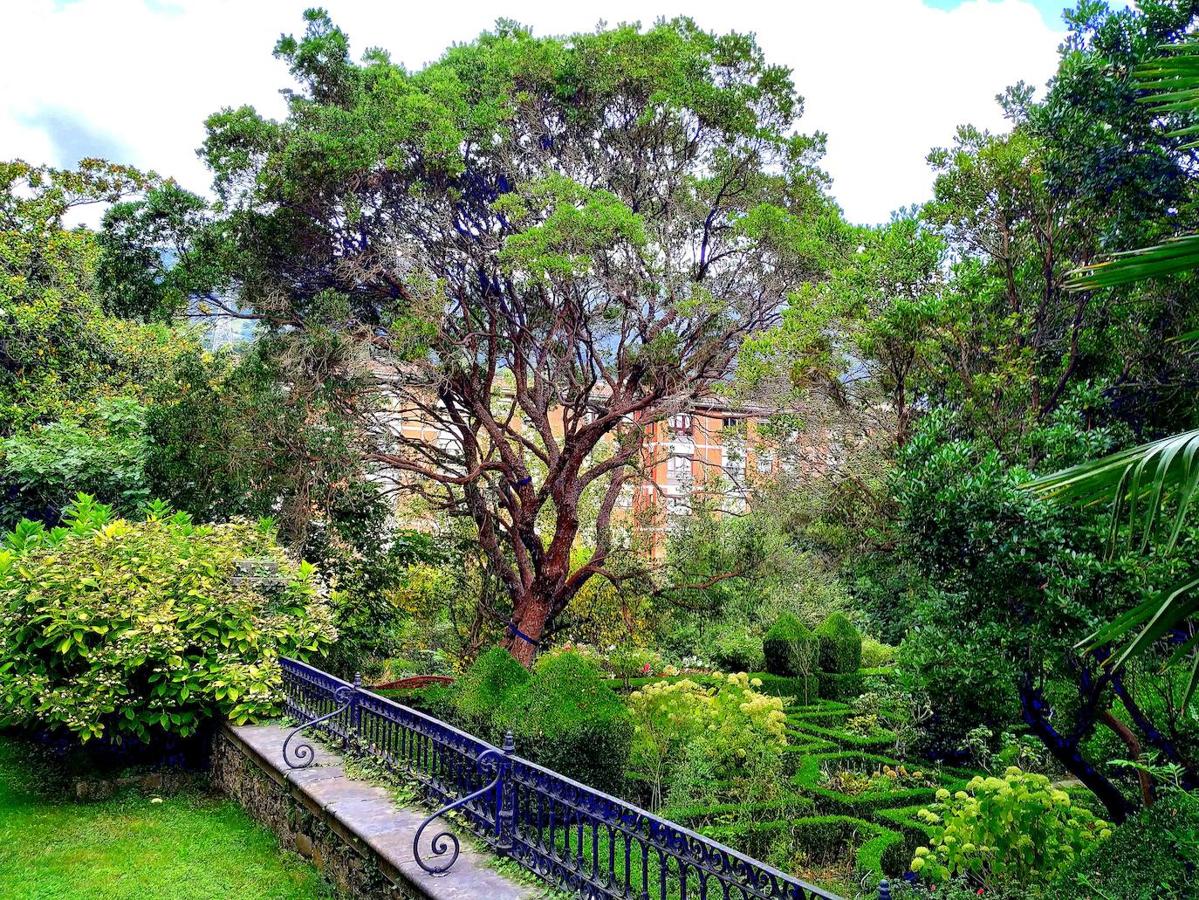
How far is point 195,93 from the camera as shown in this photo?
37.0 feet

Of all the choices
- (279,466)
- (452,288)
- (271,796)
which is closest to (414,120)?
(452,288)

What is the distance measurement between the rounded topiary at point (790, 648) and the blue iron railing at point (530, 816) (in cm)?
833

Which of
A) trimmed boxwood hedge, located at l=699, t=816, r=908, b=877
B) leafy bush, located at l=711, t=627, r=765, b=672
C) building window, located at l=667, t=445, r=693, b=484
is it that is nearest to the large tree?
building window, located at l=667, t=445, r=693, b=484

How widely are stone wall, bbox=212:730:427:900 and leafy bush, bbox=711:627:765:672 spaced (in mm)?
10749

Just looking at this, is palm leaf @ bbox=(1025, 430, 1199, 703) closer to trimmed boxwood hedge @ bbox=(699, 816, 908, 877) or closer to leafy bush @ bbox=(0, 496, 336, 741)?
trimmed boxwood hedge @ bbox=(699, 816, 908, 877)

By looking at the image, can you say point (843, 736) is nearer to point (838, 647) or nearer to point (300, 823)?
point (838, 647)

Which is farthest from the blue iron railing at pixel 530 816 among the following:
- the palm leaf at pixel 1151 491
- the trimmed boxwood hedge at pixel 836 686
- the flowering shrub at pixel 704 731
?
the trimmed boxwood hedge at pixel 836 686

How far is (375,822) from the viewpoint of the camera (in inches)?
185

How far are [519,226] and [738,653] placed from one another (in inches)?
360

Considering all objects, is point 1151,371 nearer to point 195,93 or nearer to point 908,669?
point 908,669

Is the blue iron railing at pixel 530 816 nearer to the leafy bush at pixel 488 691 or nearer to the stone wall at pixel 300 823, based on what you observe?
the stone wall at pixel 300 823

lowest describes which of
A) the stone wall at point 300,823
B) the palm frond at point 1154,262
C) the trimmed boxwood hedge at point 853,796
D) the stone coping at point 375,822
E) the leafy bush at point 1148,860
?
the trimmed boxwood hedge at point 853,796

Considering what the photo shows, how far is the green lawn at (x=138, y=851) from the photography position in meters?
5.03

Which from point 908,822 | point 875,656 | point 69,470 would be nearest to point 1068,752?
point 908,822
